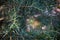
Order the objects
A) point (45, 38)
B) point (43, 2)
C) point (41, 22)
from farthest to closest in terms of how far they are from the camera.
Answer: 1. point (43, 2)
2. point (41, 22)
3. point (45, 38)

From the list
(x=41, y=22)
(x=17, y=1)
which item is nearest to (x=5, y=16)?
(x=17, y=1)

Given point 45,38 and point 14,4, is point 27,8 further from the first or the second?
point 45,38

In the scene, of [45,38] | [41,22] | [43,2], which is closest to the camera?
[45,38]

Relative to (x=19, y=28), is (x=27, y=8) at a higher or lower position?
higher

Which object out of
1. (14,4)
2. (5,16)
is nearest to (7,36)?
(5,16)

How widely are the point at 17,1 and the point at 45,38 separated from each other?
680 mm

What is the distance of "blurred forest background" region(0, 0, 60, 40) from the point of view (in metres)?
2.02

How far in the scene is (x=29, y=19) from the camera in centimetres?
218

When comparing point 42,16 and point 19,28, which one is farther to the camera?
point 42,16

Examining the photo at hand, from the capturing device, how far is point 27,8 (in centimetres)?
223

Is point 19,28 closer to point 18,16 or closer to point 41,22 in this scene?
point 18,16

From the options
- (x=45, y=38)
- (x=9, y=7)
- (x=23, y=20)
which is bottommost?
(x=45, y=38)

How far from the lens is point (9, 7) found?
2.22m

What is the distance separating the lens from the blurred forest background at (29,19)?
2.02 m
